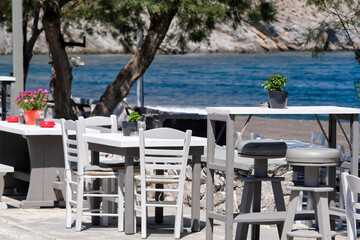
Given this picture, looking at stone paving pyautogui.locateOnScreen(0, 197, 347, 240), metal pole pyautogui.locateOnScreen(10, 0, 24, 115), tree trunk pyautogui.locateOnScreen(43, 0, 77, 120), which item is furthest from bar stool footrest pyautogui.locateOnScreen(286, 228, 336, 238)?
tree trunk pyautogui.locateOnScreen(43, 0, 77, 120)

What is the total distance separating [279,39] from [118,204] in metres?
102

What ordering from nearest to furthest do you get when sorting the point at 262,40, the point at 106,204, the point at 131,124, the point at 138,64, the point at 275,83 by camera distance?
the point at 275,83
the point at 131,124
the point at 106,204
the point at 138,64
the point at 262,40

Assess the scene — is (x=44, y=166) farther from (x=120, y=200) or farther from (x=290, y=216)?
(x=290, y=216)

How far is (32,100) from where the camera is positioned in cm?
889

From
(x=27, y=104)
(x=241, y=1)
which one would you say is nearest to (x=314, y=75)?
(x=241, y=1)

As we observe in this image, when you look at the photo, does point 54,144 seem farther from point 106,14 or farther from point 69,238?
point 106,14

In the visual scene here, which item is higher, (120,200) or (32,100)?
(32,100)

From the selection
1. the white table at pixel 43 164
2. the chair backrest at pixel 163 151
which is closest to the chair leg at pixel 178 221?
the chair backrest at pixel 163 151

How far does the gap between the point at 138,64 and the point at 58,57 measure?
136 cm

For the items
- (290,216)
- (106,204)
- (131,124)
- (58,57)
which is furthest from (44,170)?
(58,57)

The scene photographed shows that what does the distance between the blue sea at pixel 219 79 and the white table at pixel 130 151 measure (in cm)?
3151

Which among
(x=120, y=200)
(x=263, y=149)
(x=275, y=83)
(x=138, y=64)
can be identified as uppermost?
(x=138, y=64)

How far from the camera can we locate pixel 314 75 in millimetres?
70250

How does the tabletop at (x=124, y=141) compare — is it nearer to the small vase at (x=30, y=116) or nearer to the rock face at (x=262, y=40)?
the small vase at (x=30, y=116)
